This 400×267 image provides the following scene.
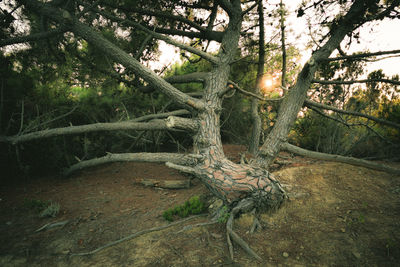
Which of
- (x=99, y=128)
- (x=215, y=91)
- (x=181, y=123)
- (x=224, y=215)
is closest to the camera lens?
(x=224, y=215)

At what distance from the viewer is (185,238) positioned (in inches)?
90.2

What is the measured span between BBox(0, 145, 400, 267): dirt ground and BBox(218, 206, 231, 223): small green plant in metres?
0.11

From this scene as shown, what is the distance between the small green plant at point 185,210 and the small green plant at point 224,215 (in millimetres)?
419

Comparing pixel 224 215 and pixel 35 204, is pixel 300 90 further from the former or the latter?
pixel 35 204

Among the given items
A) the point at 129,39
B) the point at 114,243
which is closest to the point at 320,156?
the point at 114,243

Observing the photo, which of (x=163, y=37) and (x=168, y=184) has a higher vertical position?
(x=163, y=37)

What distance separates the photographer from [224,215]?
2.50 meters

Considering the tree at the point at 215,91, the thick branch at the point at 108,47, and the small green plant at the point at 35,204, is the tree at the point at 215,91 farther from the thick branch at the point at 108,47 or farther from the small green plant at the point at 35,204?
the small green plant at the point at 35,204

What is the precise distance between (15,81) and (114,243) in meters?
4.41

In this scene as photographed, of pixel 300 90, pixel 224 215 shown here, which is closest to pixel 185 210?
pixel 224 215

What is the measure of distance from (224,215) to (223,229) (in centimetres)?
17

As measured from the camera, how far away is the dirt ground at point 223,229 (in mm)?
1889

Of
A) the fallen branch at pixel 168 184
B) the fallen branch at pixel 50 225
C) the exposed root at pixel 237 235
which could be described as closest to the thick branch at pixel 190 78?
the fallen branch at pixel 168 184

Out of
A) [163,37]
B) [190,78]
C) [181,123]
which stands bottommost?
[181,123]
